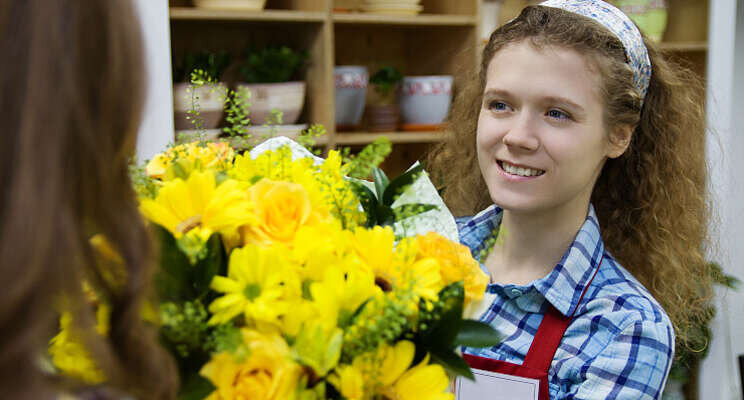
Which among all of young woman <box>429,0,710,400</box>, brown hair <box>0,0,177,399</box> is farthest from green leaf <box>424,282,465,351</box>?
young woman <box>429,0,710,400</box>

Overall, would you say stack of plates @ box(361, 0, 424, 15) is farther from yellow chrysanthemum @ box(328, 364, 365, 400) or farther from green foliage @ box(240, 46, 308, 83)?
yellow chrysanthemum @ box(328, 364, 365, 400)

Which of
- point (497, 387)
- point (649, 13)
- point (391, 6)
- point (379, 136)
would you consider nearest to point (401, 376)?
point (497, 387)

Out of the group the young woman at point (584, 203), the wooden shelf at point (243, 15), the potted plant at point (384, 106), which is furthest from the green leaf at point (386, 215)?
the potted plant at point (384, 106)

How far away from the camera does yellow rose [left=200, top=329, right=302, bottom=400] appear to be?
495mm

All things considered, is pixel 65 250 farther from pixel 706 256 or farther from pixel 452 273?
→ pixel 706 256

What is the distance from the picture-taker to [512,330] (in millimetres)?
1062

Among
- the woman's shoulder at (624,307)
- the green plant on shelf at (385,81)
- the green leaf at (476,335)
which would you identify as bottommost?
the woman's shoulder at (624,307)

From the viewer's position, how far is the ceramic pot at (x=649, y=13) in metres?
2.35

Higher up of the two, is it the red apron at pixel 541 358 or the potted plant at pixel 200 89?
the potted plant at pixel 200 89

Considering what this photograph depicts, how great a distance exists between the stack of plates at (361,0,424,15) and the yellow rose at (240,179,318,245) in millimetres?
1655

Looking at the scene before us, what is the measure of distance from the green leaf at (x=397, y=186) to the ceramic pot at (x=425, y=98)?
5.22 feet

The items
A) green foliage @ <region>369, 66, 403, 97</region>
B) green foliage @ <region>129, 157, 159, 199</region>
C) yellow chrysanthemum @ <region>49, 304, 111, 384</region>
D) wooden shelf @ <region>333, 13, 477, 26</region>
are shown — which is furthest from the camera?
green foliage @ <region>369, 66, 403, 97</region>

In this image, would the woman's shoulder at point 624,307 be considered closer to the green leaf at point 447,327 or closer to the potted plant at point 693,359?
the green leaf at point 447,327

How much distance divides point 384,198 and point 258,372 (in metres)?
0.22
